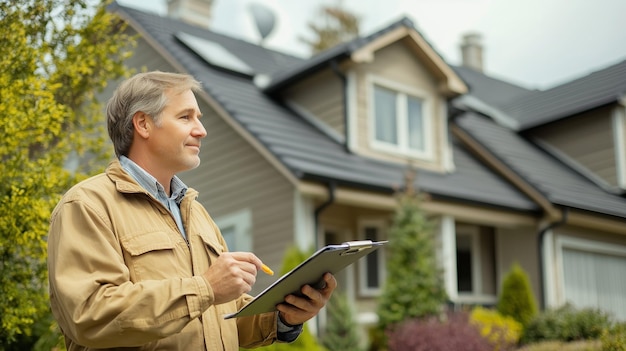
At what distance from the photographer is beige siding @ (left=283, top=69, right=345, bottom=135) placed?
1283 centimetres

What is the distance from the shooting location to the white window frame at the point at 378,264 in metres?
13.0

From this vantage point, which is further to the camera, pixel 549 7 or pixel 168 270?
pixel 549 7

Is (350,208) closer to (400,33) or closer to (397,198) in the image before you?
(397,198)

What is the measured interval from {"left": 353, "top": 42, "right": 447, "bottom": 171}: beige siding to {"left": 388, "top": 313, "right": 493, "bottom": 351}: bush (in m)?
3.72

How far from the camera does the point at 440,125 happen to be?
13.9 m

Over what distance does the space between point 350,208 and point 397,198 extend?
1934 mm

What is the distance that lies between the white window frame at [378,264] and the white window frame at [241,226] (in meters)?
2.29

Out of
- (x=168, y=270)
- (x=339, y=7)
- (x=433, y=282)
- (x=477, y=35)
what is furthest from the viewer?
(x=339, y=7)

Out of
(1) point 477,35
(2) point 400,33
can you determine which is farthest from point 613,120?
(1) point 477,35

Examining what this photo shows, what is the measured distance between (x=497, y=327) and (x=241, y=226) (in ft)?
Result: 13.5

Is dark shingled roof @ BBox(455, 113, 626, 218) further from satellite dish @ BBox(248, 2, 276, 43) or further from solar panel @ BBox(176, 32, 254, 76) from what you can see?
satellite dish @ BBox(248, 2, 276, 43)

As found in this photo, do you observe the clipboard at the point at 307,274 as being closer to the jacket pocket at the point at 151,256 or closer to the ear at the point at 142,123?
the jacket pocket at the point at 151,256

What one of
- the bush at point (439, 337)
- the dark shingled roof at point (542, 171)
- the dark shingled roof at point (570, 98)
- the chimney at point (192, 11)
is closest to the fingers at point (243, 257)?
the bush at point (439, 337)

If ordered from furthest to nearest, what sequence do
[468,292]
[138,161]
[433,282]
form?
[468,292] < [433,282] < [138,161]
